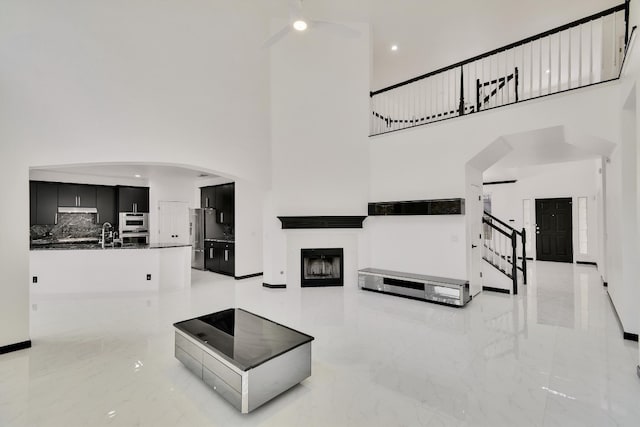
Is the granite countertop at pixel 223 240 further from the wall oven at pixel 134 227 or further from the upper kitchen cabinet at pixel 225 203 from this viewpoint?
the wall oven at pixel 134 227

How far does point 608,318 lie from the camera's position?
4234 millimetres

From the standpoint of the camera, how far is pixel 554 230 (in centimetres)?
896

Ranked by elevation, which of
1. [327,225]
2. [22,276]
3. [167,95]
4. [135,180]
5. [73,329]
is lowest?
[73,329]

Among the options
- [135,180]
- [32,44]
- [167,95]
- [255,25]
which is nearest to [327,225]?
[167,95]

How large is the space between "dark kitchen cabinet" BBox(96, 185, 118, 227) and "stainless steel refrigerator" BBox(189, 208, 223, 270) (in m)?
1.90

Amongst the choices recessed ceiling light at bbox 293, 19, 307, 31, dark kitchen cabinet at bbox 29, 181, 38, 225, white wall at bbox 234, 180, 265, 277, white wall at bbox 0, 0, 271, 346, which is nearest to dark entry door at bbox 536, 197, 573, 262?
white wall at bbox 234, 180, 265, 277

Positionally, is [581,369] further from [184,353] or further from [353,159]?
[353,159]

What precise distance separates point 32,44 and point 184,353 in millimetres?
3817

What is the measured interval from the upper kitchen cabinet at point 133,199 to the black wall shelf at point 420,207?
6230 millimetres

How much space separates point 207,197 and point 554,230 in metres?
10.2

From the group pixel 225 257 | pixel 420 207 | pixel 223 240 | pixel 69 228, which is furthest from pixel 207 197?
pixel 420 207

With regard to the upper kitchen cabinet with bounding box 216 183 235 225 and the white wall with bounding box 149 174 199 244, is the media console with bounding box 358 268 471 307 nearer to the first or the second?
the upper kitchen cabinet with bounding box 216 183 235 225

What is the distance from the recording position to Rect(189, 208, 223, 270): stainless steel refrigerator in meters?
8.09

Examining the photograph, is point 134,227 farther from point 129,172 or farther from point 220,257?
point 220,257
